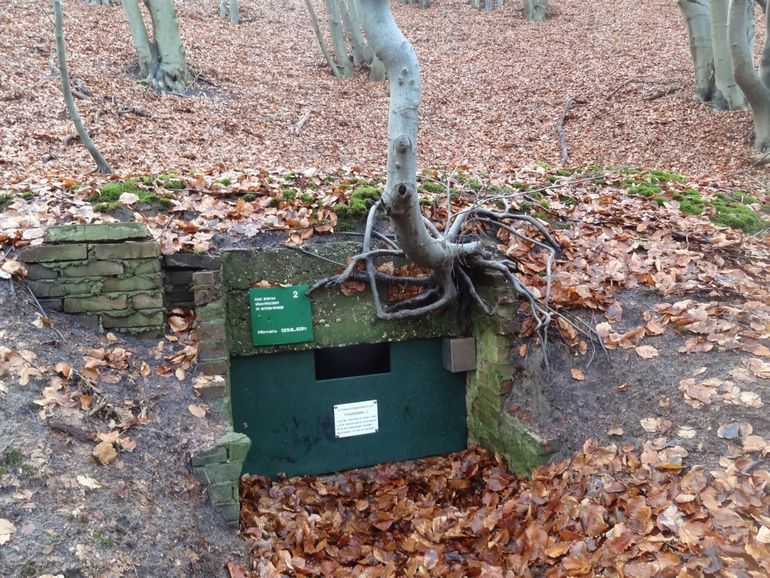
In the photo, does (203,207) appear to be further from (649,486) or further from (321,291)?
(649,486)

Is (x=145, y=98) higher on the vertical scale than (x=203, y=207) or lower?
higher

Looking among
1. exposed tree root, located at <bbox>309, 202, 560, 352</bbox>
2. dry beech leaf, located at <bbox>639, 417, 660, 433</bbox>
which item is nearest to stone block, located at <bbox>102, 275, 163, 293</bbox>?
exposed tree root, located at <bbox>309, 202, 560, 352</bbox>

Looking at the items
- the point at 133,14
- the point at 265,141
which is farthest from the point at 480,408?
the point at 133,14

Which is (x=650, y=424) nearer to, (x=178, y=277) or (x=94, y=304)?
(x=178, y=277)

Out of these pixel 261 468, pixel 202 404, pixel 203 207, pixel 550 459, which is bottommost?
pixel 261 468

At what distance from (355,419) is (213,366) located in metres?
1.39

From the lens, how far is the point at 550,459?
13.4ft

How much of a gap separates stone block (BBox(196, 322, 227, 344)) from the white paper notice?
4.19 feet

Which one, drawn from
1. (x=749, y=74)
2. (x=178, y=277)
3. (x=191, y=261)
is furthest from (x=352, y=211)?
(x=749, y=74)

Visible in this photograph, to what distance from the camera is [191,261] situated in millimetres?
4406

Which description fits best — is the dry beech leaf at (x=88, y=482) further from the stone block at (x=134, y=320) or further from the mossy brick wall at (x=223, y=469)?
the stone block at (x=134, y=320)

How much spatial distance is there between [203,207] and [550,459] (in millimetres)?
3378

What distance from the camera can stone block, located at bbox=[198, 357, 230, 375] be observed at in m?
4.00

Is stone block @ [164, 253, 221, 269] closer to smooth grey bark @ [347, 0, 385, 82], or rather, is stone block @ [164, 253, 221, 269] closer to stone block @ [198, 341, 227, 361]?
stone block @ [198, 341, 227, 361]
